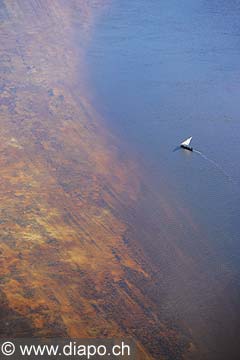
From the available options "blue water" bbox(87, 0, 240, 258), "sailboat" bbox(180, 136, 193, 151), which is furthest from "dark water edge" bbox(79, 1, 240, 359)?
"sailboat" bbox(180, 136, 193, 151)

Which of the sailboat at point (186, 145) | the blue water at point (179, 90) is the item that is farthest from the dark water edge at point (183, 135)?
the sailboat at point (186, 145)

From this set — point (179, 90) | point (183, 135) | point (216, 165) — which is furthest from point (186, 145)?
point (179, 90)

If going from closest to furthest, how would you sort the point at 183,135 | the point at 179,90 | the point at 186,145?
the point at 186,145
the point at 183,135
the point at 179,90

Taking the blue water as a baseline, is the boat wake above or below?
below

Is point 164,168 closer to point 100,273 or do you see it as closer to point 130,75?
point 100,273

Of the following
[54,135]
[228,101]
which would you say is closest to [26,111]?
[54,135]

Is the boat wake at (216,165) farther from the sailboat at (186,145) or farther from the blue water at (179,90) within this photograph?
the sailboat at (186,145)

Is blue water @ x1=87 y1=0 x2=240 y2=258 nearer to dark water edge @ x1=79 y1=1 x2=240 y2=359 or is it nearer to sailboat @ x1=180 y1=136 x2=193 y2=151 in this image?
dark water edge @ x1=79 y1=1 x2=240 y2=359

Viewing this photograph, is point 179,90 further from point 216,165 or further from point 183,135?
point 216,165
